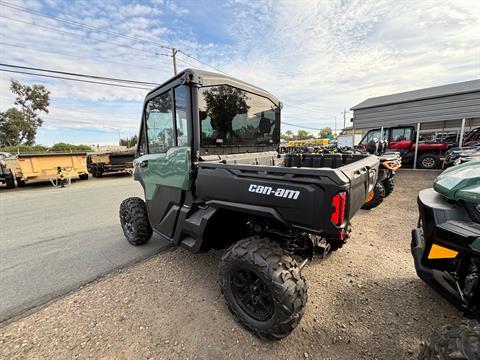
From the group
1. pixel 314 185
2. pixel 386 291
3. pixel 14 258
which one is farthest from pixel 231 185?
pixel 14 258

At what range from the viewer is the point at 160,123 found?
9.38 ft

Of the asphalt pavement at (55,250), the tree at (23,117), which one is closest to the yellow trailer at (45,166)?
the asphalt pavement at (55,250)

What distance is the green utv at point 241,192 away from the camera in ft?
5.34

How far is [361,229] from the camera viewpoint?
412 centimetres

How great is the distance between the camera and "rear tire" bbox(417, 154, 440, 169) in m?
11.5

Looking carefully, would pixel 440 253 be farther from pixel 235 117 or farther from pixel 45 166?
pixel 45 166

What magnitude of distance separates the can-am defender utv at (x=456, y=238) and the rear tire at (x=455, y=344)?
1.12 ft

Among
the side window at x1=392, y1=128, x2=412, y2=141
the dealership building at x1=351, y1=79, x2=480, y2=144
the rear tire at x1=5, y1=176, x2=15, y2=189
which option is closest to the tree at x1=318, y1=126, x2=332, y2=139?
the dealership building at x1=351, y1=79, x2=480, y2=144

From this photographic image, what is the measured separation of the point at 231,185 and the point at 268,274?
2.61 feet

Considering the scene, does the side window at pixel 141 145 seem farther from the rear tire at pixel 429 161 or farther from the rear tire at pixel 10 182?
the rear tire at pixel 429 161

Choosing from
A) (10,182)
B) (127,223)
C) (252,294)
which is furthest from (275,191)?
(10,182)

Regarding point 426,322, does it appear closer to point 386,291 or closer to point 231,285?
point 386,291

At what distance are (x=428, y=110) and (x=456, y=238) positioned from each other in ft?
55.5

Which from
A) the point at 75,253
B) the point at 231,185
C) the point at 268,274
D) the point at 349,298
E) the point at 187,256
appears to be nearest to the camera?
the point at 268,274
